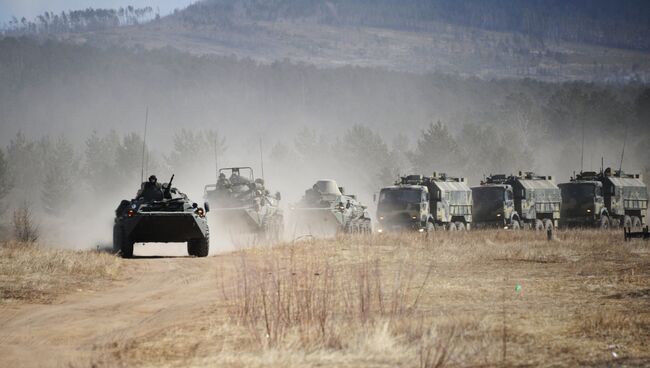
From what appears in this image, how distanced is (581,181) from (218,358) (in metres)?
39.9

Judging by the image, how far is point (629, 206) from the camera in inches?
1923

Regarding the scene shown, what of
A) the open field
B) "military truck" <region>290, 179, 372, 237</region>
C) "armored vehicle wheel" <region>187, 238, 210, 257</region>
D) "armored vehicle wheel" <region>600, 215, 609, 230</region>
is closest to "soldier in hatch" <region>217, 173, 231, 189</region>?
"military truck" <region>290, 179, 372, 237</region>

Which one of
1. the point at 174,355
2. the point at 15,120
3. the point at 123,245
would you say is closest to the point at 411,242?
the point at 123,245

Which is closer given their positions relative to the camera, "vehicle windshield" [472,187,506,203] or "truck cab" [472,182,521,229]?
"truck cab" [472,182,521,229]

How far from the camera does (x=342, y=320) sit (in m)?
11.4

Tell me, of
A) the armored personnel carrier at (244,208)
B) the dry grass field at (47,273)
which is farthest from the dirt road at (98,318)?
the armored personnel carrier at (244,208)

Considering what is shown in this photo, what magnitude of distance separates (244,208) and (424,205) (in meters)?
10.5

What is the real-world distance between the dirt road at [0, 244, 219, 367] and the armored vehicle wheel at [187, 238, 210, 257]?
4.10m

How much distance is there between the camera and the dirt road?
10.4 meters

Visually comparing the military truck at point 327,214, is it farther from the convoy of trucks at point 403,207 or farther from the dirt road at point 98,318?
the dirt road at point 98,318

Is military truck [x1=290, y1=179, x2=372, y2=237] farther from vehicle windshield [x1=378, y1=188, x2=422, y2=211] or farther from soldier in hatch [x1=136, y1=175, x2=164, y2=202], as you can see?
soldier in hatch [x1=136, y1=175, x2=164, y2=202]

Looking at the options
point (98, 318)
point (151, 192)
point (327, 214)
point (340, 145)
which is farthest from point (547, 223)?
point (340, 145)

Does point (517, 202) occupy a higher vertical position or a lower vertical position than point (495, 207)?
higher

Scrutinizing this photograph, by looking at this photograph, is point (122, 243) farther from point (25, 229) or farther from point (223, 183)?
point (25, 229)
